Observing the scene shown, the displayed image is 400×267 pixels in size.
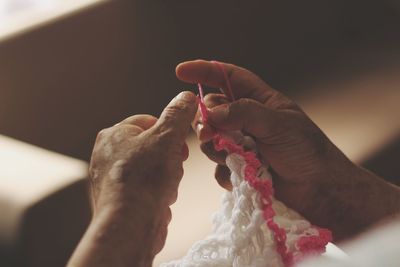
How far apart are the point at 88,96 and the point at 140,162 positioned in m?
0.65

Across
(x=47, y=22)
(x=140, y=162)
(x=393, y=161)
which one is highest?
(x=47, y=22)

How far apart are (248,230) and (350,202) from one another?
0.24m

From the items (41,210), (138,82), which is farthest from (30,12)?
(41,210)

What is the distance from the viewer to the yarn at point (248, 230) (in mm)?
936

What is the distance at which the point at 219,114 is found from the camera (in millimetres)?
984

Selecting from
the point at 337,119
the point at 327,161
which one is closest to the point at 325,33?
the point at 337,119

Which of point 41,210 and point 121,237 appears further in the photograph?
point 41,210

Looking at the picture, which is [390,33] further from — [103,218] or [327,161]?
[103,218]

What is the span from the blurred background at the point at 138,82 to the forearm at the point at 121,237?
0.77ft

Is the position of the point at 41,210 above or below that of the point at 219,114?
below

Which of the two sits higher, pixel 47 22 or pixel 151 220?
pixel 47 22

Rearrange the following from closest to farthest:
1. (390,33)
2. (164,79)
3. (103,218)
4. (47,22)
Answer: (103,218) < (47,22) < (164,79) < (390,33)

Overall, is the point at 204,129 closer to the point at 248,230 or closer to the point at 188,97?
the point at 188,97

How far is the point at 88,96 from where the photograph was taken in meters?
1.53
